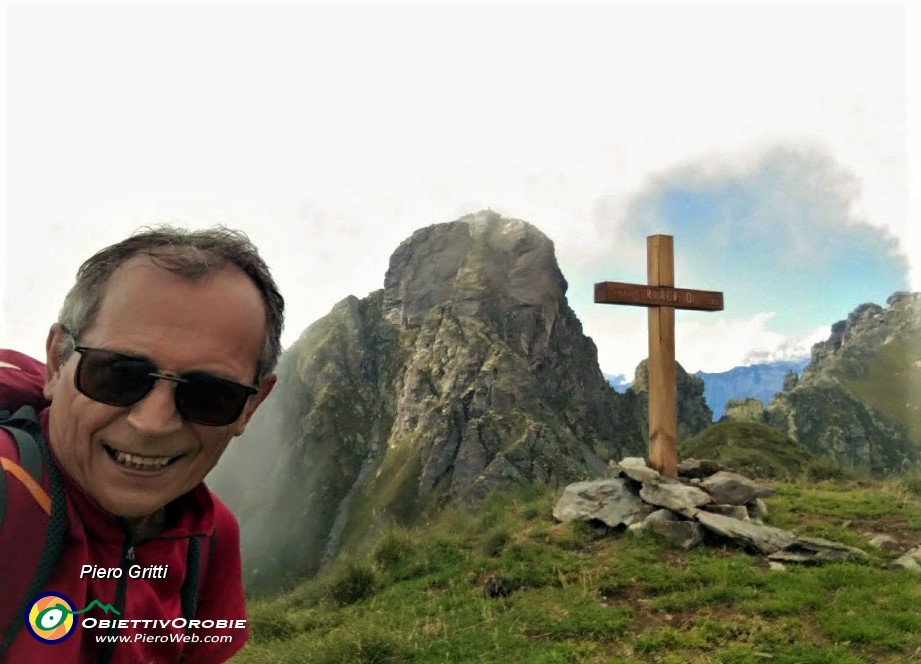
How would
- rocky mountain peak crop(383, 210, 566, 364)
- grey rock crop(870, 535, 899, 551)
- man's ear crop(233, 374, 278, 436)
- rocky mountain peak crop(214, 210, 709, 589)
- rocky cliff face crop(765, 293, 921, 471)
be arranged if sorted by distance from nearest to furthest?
1. man's ear crop(233, 374, 278, 436)
2. grey rock crop(870, 535, 899, 551)
3. rocky mountain peak crop(214, 210, 709, 589)
4. rocky cliff face crop(765, 293, 921, 471)
5. rocky mountain peak crop(383, 210, 566, 364)

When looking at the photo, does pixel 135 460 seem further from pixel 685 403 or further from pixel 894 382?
pixel 894 382

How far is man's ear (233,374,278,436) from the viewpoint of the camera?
6.65ft

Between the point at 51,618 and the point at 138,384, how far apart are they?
681 millimetres

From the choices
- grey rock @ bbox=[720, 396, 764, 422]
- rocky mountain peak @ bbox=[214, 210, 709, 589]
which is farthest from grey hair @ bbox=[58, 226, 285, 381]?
grey rock @ bbox=[720, 396, 764, 422]

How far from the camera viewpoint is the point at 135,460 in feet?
5.86

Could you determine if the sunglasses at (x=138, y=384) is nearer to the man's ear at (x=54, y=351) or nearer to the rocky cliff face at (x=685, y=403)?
the man's ear at (x=54, y=351)

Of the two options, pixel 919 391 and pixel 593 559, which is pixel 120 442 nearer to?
pixel 593 559

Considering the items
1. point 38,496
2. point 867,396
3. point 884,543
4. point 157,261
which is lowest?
point 884,543

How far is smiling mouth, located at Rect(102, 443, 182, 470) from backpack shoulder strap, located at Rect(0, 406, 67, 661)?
150 millimetres

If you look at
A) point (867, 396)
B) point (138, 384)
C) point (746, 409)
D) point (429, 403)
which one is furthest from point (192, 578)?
point (867, 396)

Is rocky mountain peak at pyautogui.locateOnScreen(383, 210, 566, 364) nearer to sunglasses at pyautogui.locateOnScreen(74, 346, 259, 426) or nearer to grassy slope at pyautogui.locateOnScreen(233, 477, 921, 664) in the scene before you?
grassy slope at pyautogui.locateOnScreen(233, 477, 921, 664)

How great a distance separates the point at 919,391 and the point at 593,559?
167 m

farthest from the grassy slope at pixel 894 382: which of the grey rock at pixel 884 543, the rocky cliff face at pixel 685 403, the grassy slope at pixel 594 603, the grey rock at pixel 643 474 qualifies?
the grassy slope at pixel 594 603

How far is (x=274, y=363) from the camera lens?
2.16 meters
